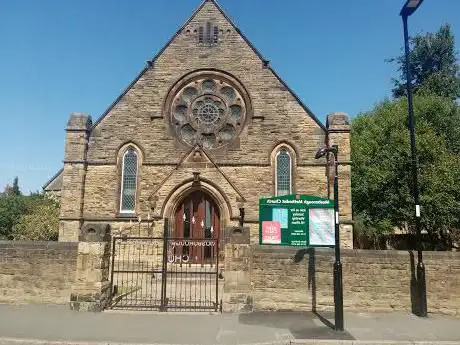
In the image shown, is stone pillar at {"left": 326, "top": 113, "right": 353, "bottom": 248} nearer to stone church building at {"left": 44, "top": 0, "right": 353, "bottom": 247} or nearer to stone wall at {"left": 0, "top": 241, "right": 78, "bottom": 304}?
stone church building at {"left": 44, "top": 0, "right": 353, "bottom": 247}

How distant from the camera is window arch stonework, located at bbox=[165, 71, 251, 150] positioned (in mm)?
19531

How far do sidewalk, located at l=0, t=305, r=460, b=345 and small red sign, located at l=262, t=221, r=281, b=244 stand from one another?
259 cm

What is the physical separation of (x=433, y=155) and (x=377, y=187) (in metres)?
2.95

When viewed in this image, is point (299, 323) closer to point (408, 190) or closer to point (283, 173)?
point (283, 173)

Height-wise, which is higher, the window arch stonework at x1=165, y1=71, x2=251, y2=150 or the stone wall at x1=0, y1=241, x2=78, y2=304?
the window arch stonework at x1=165, y1=71, x2=251, y2=150

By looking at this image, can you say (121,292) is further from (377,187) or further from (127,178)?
(377,187)

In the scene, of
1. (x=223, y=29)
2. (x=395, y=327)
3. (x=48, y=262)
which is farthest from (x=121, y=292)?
(x=223, y=29)

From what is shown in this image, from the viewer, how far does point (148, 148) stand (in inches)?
754

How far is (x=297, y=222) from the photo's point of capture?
1308 centimetres

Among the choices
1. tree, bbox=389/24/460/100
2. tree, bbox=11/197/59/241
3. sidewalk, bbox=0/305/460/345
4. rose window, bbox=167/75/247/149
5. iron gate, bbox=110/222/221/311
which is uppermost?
tree, bbox=389/24/460/100

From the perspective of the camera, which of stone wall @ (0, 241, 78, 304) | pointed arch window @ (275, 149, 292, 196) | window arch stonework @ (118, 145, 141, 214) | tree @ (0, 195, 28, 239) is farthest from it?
tree @ (0, 195, 28, 239)

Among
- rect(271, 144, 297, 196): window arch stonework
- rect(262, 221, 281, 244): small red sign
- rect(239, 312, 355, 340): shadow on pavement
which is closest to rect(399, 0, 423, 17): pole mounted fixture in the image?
rect(262, 221, 281, 244): small red sign

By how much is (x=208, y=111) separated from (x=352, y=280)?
36.4ft

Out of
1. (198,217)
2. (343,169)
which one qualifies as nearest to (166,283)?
(198,217)
